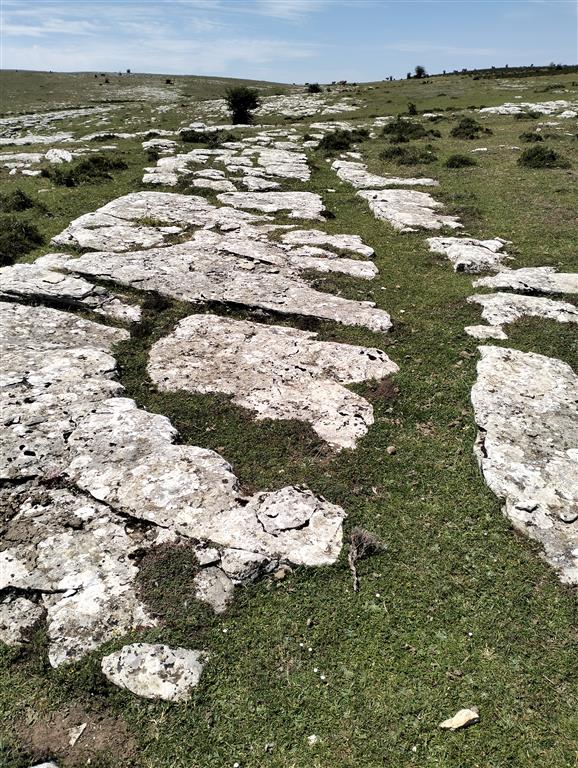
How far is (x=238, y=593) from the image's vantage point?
569 centimetres

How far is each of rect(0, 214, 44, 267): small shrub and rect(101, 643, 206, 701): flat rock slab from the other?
12154mm

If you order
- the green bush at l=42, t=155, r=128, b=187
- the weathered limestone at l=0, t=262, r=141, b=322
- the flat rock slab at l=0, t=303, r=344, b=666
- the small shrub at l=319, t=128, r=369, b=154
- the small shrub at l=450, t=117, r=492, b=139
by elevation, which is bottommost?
the flat rock slab at l=0, t=303, r=344, b=666

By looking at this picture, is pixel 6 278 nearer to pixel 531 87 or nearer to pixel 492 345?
pixel 492 345

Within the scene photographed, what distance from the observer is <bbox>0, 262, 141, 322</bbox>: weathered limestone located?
37.5 feet

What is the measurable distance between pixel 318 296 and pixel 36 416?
6.96 meters

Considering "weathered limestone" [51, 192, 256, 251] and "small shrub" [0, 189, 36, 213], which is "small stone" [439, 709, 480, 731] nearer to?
"weathered limestone" [51, 192, 256, 251]

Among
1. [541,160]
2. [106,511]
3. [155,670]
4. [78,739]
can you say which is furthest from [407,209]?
[78,739]

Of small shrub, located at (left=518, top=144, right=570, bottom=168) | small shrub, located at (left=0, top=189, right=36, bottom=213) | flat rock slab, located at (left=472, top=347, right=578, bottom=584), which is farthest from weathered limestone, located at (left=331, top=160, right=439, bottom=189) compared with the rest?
flat rock slab, located at (left=472, top=347, right=578, bottom=584)

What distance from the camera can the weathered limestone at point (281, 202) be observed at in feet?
61.5

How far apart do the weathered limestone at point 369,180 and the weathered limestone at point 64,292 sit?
1425 cm

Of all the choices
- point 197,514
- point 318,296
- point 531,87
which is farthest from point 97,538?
point 531,87

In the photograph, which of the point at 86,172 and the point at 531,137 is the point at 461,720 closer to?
the point at 86,172

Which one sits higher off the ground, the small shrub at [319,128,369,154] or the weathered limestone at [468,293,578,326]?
the small shrub at [319,128,369,154]

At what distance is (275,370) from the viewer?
948 cm
